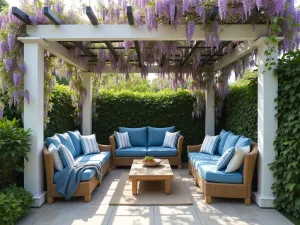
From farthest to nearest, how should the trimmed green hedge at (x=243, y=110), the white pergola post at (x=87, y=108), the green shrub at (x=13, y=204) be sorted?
the white pergola post at (x=87, y=108), the trimmed green hedge at (x=243, y=110), the green shrub at (x=13, y=204)

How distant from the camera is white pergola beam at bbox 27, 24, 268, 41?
4.20 meters

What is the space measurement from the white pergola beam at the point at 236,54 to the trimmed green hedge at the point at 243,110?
459 millimetres

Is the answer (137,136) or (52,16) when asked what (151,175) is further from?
(137,136)

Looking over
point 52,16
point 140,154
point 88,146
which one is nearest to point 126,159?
point 140,154

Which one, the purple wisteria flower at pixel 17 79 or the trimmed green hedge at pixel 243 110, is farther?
the trimmed green hedge at pixel 243 110

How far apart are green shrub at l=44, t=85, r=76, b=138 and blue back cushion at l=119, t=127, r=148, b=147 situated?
135 cm

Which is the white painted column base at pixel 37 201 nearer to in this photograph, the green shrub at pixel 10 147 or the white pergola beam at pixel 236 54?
the green shrub at pixel 10 147

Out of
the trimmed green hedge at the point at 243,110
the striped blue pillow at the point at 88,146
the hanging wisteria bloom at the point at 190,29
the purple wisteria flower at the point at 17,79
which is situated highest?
the hanging wisteria bloom at the point at 190,29

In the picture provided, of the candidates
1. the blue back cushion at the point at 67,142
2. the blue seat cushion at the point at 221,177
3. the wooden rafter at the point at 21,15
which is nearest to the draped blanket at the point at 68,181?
the blue back cushion at the point at 67,142

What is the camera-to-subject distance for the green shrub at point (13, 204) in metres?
3.11

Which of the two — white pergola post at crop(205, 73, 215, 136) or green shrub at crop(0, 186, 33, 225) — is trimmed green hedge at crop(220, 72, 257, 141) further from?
green shrub at crop(0, 186, 33, 225)

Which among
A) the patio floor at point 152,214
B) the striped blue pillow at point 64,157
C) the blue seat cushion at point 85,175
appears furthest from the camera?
the striped blue pillow at point 64,157

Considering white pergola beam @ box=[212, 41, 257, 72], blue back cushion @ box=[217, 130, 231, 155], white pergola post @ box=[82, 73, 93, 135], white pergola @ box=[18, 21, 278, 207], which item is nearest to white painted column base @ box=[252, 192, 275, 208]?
white pergola @ box=[18, 21, 278, 207]

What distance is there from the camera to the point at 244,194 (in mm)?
4246
